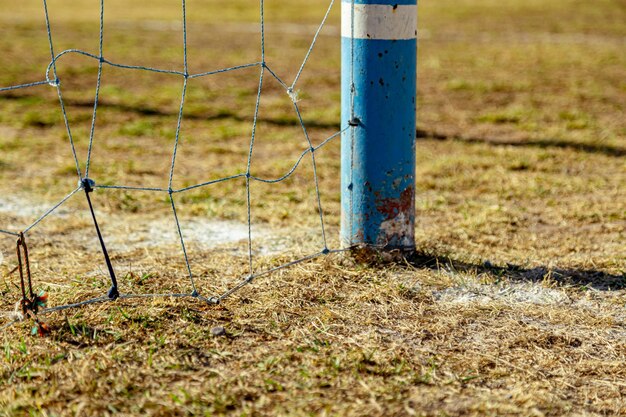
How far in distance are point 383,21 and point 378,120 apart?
0.40m

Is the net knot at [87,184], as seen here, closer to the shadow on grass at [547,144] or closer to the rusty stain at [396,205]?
the rusty stain at [396,205]

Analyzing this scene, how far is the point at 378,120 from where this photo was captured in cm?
339

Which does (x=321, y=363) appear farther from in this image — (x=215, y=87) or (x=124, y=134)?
(x=215, y=87)

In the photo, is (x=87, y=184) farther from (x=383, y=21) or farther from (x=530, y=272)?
(x=530, y=272)

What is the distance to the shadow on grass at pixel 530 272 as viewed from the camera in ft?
11.2

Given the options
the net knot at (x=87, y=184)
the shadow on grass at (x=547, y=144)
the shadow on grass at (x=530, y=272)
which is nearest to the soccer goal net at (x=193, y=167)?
the net knot at (x=87, y=184)

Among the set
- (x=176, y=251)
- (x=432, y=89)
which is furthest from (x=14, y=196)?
(x=432, y=89)

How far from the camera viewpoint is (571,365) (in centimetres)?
271

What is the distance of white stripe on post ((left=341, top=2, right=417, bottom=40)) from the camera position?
3.31 meters

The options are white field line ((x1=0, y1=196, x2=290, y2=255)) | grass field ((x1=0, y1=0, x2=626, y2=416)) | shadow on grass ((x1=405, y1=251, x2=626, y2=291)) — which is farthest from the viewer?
white field line ((x1=0, y1=196, x2=290, y2=255))

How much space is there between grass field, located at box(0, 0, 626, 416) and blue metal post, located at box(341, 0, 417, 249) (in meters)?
0.19

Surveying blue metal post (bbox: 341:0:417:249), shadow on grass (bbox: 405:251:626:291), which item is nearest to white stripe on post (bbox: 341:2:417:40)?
blue metal post (bbox: 341:0:417:249)

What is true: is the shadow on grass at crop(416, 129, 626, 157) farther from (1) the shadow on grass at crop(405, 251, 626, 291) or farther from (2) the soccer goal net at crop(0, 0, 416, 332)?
(1) the shadow on grass at crop(405, 251, 626, 291)

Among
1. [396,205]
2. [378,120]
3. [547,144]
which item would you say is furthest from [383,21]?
[547,144]
